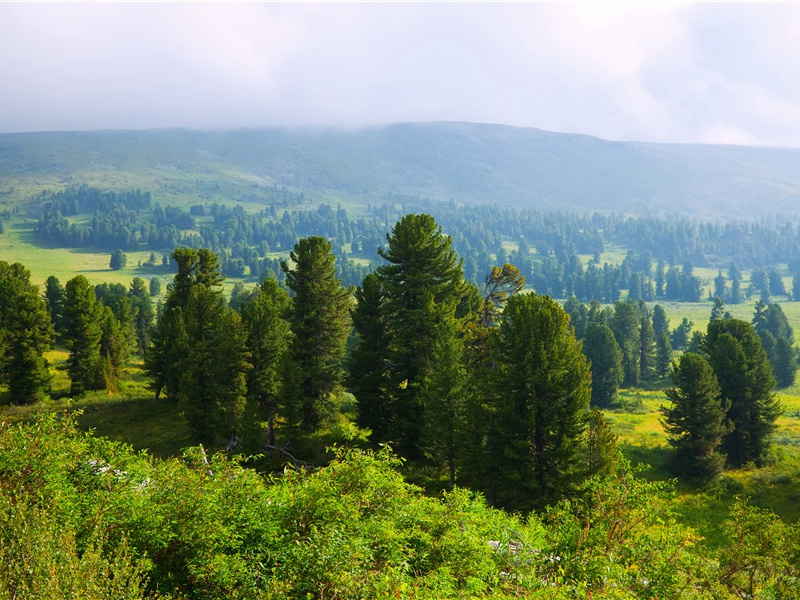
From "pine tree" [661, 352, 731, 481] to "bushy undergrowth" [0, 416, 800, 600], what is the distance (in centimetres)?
3113

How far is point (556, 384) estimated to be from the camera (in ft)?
114

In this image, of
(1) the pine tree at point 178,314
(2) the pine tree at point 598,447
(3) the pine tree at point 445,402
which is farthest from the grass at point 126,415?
(2) the pine tree at point 598,447

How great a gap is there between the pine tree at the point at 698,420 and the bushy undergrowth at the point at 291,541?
31.1 meters

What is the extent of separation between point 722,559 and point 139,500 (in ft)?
73.0

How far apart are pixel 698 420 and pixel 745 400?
6940mm

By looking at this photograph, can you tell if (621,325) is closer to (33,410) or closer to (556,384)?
(556,384)

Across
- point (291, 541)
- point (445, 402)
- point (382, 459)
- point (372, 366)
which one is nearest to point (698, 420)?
point (445, 402)

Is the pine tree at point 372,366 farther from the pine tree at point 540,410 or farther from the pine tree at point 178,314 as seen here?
the pine tree at point 178,314

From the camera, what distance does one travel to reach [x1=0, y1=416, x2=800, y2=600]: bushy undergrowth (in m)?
14.4

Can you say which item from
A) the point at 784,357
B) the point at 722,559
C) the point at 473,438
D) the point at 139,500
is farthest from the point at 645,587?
the point at 784,357

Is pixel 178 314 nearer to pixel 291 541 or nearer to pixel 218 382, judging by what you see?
pixel 218 382

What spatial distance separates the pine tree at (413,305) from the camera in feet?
139

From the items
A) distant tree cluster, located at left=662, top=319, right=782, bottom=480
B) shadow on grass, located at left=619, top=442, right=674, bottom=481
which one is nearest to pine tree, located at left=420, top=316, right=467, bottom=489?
shadow on grass, located at left=619, top=442, right=674, bottom=481

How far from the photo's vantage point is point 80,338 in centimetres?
7169
